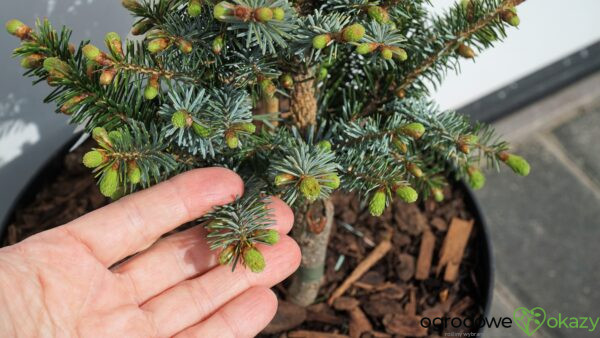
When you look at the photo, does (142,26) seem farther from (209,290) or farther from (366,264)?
(366,264)

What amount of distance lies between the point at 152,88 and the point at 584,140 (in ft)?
6.16

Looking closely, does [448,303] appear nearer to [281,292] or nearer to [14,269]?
[281,292]

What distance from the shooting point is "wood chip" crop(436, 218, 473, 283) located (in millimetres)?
1530

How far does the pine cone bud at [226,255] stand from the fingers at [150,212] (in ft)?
0.37

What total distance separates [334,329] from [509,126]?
3.86ft

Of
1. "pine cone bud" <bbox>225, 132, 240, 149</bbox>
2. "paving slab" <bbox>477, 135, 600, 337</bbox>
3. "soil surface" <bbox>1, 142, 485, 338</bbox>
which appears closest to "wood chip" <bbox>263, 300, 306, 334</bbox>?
"soil surface" <bbox>1, 142, 485, 338</bbox>

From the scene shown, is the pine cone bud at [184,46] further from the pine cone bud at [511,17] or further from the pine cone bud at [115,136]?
the pine cone bud at [511,17]

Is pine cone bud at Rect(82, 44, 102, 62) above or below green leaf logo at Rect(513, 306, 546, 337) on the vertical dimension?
above

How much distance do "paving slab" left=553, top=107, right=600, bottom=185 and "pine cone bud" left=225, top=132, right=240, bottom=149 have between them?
67.0 inches

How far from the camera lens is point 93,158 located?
2.59ft

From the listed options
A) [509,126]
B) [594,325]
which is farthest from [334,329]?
[509,126]

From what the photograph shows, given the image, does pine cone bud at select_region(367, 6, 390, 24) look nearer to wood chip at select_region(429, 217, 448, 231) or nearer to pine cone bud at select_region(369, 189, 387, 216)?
→ pine cone bud at select_region(369, 189, 387, 216)

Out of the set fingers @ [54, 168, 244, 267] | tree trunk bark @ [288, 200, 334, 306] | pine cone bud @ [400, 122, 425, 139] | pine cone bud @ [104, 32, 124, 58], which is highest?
pine cone bud @ [104, 32, 124, 58]

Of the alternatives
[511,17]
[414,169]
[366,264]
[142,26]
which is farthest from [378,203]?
[366,264]
